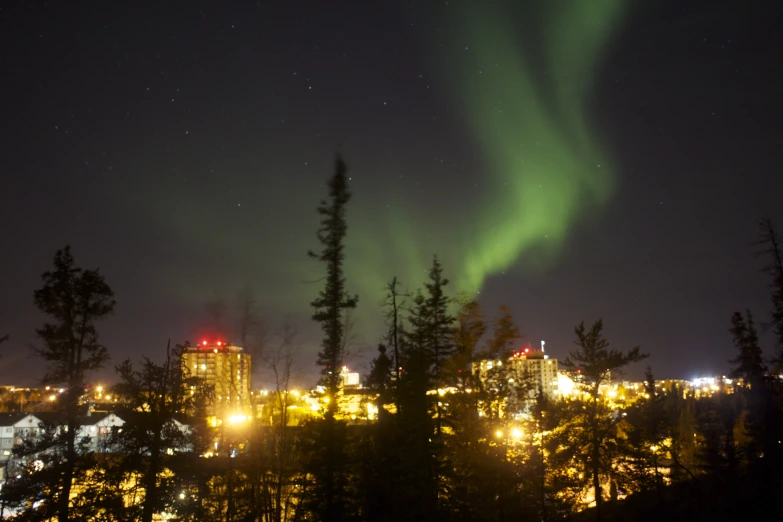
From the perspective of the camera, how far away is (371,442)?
2884cm

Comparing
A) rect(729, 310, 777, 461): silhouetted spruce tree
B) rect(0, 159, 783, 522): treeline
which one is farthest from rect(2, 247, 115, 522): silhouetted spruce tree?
rect(729, 310, 777, 461): silhouetted spruce tree

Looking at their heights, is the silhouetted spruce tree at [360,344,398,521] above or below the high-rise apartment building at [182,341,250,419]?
below

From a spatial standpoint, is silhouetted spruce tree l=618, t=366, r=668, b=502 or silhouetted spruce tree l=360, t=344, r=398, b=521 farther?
silhouetted spruce tree l=618, t=366, r=668, b=502

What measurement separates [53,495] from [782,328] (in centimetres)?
3670

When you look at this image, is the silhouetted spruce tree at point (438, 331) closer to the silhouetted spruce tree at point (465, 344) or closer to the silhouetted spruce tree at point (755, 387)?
the silhouetted spruce tree at point (465, 344)

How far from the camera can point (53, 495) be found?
20.5m

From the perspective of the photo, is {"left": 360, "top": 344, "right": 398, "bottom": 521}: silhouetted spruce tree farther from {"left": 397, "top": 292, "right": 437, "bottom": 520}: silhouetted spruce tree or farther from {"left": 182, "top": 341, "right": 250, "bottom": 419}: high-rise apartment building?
{"left": 182, "top": 341, "right": 250, "bottom": 419}: high-rise apartment building

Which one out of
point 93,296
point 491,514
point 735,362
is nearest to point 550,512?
point 491,514

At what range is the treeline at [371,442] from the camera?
2134 cm

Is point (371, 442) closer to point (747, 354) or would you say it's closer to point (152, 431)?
point (152, 431)

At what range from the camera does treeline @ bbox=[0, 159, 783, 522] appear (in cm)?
2134

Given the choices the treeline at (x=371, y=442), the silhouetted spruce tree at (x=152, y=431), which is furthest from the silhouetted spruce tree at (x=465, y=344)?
the silhouetted spruce tree at (x=152, y=431)

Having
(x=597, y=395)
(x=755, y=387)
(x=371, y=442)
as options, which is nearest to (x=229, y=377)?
(x=371, y=442)

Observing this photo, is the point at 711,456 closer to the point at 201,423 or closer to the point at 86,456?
the point at 201,423
